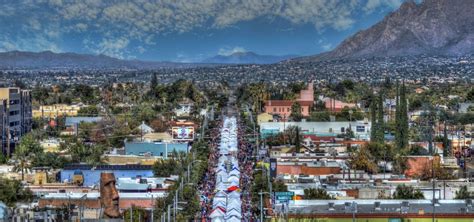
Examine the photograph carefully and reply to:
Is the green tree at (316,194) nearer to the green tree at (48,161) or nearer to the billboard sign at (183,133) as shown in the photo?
the green tree at (48,161)

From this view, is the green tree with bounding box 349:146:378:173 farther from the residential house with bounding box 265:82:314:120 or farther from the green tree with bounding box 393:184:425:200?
the residential house with bounding box 265:82:314:120

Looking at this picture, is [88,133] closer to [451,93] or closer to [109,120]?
[109,120]

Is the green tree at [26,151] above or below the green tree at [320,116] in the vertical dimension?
below

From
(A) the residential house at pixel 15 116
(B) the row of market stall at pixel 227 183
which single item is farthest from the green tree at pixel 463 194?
(A) the residential house at pixel 15 116

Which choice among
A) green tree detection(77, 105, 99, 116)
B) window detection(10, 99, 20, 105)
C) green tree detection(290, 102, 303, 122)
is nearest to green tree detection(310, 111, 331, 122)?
green tree detection(290, 102, 303, 122)

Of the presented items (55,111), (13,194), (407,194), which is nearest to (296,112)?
(55,111)

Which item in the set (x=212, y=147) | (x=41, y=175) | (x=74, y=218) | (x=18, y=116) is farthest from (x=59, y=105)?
(x=74, y=218)
